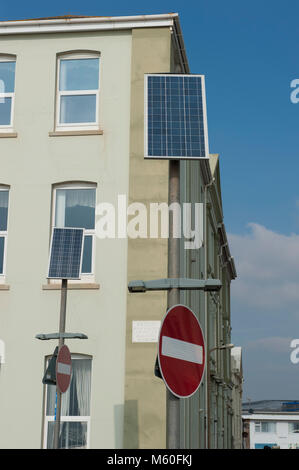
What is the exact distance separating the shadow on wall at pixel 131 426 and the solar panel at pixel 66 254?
4.59 meters

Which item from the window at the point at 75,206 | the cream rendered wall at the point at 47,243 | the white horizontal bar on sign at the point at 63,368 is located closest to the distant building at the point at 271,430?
the window at the point at 75,206

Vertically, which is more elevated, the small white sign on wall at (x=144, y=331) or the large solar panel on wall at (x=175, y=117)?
the large solar panel on wall at (x=175, y=117)

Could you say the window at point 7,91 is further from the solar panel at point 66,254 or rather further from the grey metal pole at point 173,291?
the grey metal pole at point 173,291

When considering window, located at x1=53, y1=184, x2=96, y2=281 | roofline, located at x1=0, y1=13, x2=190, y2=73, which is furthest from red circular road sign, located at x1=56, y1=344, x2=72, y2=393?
roofline, located at x1=0, y1=13, x2=190, y2=73

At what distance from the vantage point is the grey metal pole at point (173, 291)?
847 centimetres

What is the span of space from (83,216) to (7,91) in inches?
167

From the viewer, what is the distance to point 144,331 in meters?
17.5

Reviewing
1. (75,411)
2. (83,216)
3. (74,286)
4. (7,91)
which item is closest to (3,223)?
(83,216)

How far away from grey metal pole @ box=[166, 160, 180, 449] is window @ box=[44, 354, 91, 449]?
29.8 ft

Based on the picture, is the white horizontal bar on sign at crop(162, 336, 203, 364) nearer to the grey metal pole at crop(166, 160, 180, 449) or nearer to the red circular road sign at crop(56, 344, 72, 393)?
the grey metal pole at crop(166, 160, 180, 449)

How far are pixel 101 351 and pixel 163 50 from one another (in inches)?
320

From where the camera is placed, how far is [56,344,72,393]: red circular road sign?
12.1m
